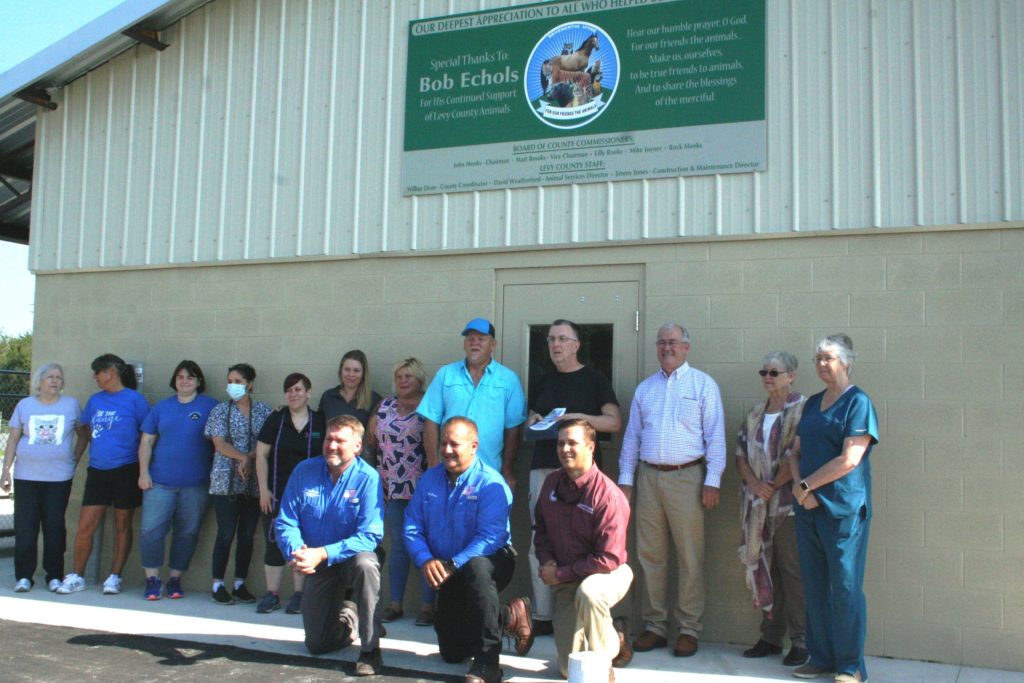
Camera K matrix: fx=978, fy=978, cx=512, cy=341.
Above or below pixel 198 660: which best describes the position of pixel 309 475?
above

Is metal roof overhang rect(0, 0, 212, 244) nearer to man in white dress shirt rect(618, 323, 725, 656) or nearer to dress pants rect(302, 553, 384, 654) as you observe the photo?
dress pants rect(302, 553, 384, 654)

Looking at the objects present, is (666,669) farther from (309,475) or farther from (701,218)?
(701,218)

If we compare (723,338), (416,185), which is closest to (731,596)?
(723,338)

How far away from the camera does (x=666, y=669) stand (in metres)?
5.44

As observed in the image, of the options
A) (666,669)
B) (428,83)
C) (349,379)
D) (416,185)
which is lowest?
(666,669)

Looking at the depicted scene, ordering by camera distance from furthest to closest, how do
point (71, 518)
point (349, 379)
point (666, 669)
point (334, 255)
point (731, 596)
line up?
point (71, 518) → point (334, 255) → point (349, 379) → point (731, 596) → point (666, 669)

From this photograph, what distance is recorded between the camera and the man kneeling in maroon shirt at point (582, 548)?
4910 mm

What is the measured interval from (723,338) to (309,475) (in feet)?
8.90

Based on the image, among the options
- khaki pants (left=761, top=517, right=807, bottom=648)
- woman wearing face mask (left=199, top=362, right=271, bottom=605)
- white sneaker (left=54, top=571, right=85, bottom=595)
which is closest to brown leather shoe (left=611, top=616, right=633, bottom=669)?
khaki pants (left=761, top=517, right=807, bottom=648)

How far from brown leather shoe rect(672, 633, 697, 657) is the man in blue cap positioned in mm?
1463

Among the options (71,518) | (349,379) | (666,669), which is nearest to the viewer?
(666,669)

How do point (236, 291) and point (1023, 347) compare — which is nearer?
point (1023, 347)

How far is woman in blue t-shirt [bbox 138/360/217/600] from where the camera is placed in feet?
24.5

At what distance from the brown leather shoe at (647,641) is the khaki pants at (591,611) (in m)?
0.77
